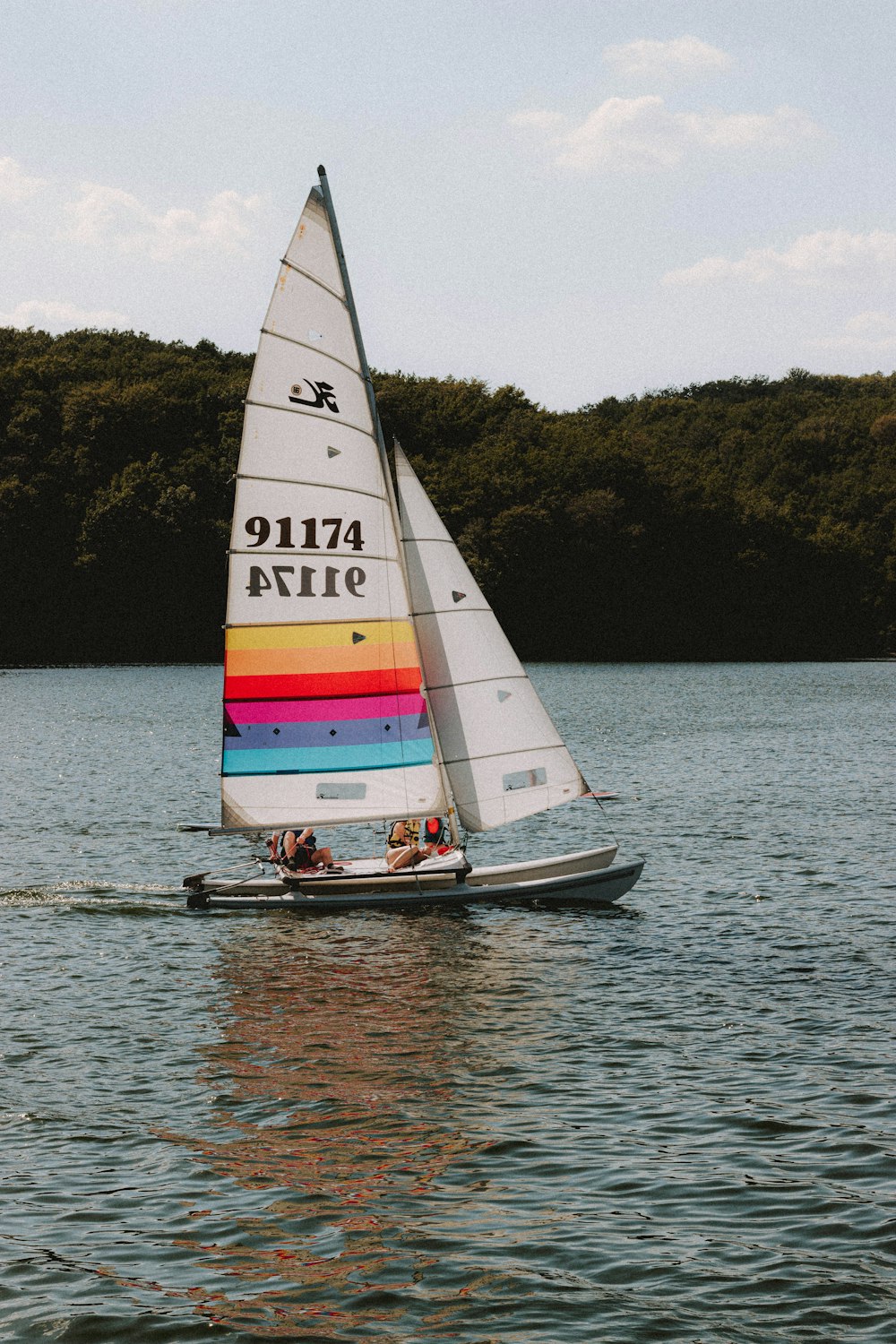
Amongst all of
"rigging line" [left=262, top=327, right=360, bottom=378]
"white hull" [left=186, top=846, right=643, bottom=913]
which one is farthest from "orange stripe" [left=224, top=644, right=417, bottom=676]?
"rigging line" [left=262, top=327, right=360, bottom=378]

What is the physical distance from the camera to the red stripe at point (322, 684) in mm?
29547

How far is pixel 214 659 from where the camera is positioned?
170 meters

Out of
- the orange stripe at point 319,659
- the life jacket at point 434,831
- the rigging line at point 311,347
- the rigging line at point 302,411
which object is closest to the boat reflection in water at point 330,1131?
the life jacket at point 434,831

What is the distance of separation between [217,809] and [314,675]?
21874 millimetres

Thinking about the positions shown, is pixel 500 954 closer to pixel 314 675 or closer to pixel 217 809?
pixel 314 675

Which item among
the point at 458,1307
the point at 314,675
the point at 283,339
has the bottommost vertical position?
the point at 458,1307

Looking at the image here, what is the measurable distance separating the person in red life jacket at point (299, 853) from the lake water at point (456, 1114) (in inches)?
50.2

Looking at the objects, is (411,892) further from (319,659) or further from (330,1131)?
(330,1131)

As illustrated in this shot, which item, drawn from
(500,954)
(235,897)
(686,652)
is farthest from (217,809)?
(686,652)

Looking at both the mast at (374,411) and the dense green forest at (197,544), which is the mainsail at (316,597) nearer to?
the mast at (374,411)

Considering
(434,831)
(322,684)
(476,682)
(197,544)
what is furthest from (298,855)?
(197,544)

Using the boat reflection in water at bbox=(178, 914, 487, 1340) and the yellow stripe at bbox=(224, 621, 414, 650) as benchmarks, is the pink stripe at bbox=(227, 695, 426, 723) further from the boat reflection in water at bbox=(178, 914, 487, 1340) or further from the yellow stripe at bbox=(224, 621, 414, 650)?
the boat reflection in water at bbox=(178, 914, 487, 1340)

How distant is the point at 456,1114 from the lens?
18.2 metres

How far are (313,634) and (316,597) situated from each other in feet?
2.67
